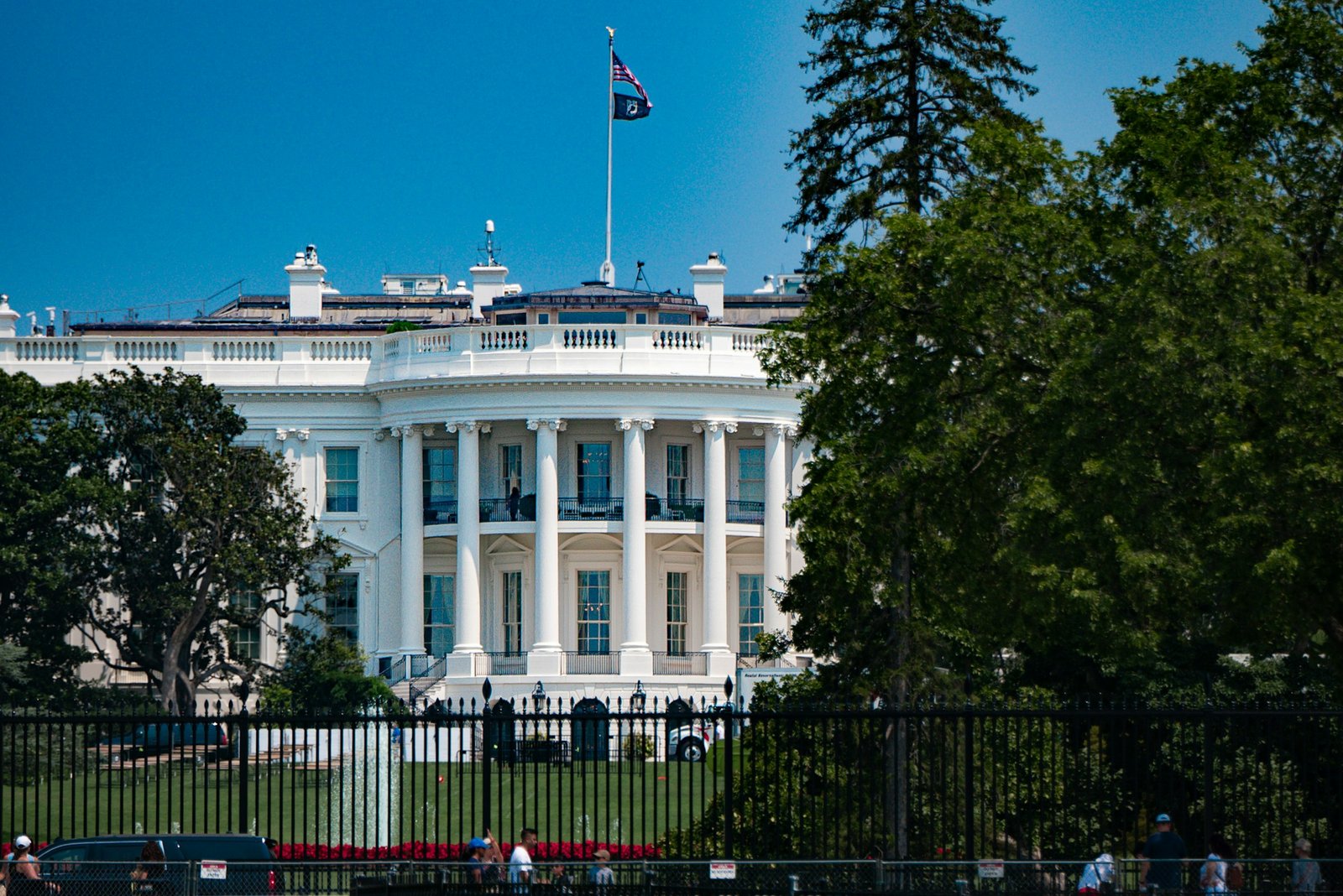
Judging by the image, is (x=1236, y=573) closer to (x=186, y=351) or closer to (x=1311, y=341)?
(x=1311, y=341)

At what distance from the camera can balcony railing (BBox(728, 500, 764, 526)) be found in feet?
231

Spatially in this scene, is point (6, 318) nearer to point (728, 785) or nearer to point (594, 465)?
point (594, 465)

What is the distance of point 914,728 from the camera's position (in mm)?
30219

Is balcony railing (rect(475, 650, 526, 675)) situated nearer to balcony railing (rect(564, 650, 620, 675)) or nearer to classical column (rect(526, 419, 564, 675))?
classical column (rect(526, 419, 564, 675))

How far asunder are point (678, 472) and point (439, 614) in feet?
26.4

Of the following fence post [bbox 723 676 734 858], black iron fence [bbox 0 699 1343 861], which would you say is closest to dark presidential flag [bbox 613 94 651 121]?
black iron fence [bbox 0 699 1343 861]

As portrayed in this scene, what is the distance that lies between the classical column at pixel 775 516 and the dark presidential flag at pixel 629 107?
11.6m

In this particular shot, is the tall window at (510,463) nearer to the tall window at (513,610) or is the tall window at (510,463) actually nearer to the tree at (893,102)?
the tall window at (513,610)

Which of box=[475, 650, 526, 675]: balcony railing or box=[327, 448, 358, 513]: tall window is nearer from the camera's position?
box=[475, 650, 526, 675]: balcony railing

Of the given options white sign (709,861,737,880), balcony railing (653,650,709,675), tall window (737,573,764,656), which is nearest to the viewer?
white sign (709,861,737,880)

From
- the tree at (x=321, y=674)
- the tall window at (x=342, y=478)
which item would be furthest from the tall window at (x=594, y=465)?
the tree at (x=321, y=674)

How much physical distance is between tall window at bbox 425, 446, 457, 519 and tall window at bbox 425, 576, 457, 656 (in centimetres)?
227

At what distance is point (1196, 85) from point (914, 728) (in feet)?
28.8

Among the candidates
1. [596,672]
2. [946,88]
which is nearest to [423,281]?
[596,672]
